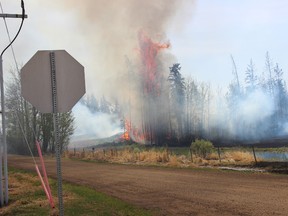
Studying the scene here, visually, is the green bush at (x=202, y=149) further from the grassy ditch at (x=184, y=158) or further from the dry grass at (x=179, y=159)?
the dry grass at (x=179, y=159)

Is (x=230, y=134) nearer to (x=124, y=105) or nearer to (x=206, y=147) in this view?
(x=124, y=105)

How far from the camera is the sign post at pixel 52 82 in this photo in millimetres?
5117

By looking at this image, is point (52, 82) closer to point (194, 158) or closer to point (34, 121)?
point (194, 158)

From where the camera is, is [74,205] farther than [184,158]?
No

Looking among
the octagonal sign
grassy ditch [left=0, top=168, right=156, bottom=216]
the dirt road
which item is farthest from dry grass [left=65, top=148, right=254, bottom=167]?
the octagonal sign

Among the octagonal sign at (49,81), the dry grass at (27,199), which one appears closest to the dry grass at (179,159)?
the dry grass at (27,199)

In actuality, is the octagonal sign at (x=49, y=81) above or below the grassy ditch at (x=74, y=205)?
above

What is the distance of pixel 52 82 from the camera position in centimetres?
515

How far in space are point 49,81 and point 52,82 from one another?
47 mm

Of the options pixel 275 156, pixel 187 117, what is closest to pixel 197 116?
pixel 187 117

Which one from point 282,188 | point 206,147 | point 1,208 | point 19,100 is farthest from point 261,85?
point 1,208

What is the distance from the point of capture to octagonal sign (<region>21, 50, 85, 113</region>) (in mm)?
5121

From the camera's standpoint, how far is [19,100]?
53750 mm

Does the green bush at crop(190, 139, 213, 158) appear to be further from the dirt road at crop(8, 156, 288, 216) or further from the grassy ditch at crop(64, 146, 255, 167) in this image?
the dirt road at crop(8, 156, 288, 216)
